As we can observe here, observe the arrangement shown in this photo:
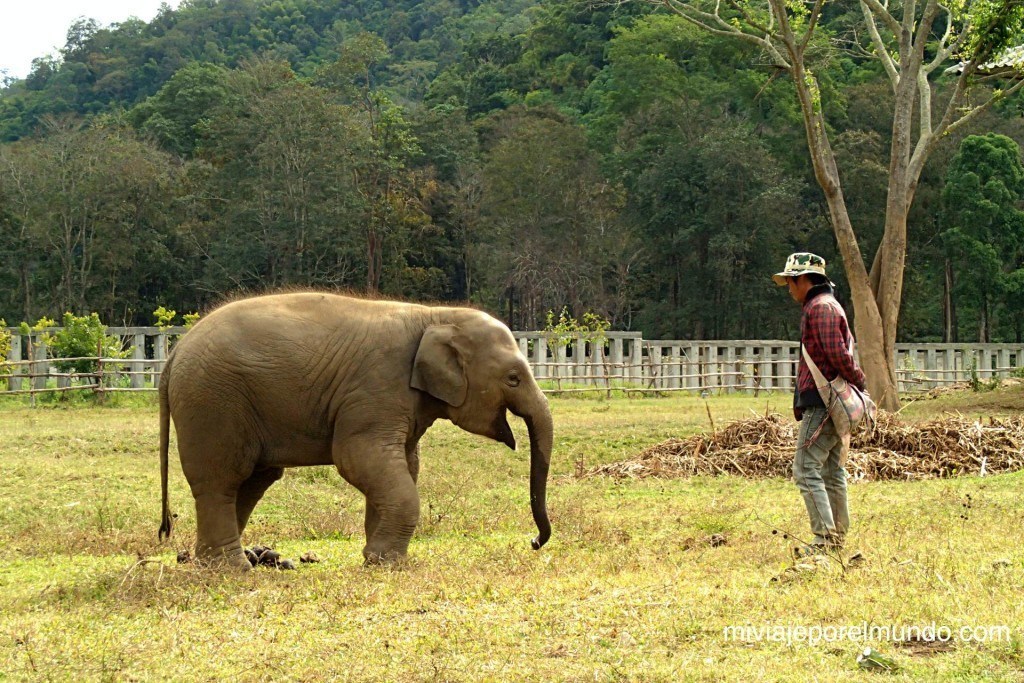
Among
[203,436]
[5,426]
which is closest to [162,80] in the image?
[5,426]

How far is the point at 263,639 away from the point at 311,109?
160 ft

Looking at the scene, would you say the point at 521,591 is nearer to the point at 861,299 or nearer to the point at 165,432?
the point at 165,432

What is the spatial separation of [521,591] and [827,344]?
248 cm

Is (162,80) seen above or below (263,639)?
above

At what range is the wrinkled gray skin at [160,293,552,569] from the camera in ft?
29.4

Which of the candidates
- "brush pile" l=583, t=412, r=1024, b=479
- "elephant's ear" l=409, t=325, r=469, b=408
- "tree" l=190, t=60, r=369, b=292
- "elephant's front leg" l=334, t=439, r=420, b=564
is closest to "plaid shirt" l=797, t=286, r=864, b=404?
"elephant's ear" l=409, t=325, r=469, b=408

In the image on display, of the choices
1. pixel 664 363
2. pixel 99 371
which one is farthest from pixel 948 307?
pixel 99 371

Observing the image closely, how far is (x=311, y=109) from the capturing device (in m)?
53.3

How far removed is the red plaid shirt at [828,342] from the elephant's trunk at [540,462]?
1957mm

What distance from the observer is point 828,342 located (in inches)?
319

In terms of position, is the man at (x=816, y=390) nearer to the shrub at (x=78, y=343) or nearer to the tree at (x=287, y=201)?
the shrub at (x=78, y=343)

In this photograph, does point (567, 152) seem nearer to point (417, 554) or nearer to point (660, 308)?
point (660, 308)

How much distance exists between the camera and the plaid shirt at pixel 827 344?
8.09m

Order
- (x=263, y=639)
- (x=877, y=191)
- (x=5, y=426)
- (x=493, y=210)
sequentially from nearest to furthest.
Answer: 1. (x=263, y=639)
2. (x=5, y=426)
3. (x=877, y=191)
4. (x=493, y=210)
